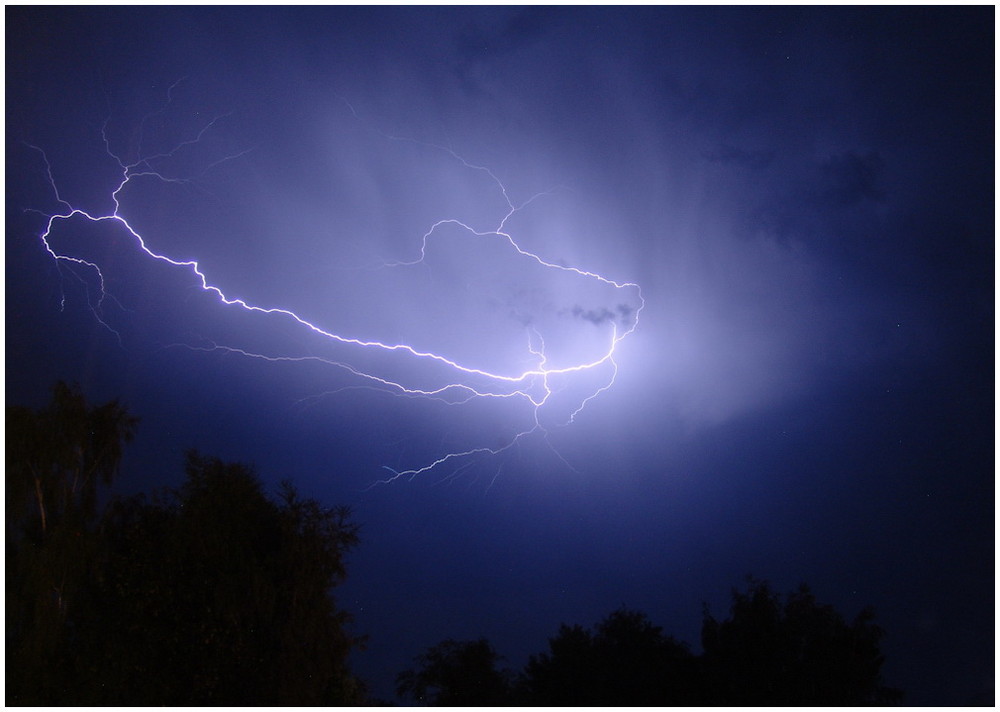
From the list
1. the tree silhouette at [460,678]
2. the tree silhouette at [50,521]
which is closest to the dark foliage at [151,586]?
the tree silhouette at [50,521]

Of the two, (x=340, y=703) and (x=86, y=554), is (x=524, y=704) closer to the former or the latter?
(x=340, y=703)

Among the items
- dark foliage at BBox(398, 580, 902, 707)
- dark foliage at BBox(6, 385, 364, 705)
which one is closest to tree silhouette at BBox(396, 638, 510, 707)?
dark foliage at BBox(398, 580, 902, 707)

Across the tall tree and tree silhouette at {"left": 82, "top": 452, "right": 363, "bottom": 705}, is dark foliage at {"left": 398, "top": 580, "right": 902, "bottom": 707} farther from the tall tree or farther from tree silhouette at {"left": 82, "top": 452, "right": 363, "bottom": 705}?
the tall tree

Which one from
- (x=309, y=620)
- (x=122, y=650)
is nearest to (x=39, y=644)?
(x=122, y=650)

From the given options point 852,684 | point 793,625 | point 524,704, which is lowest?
point 524,704

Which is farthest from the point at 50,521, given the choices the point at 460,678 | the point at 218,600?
the point at 460,678

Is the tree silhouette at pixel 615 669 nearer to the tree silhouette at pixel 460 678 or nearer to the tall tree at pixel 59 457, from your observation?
the tree silhouette at pixel 460 678

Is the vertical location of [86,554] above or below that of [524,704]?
above

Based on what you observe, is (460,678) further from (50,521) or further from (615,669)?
(50,521)
